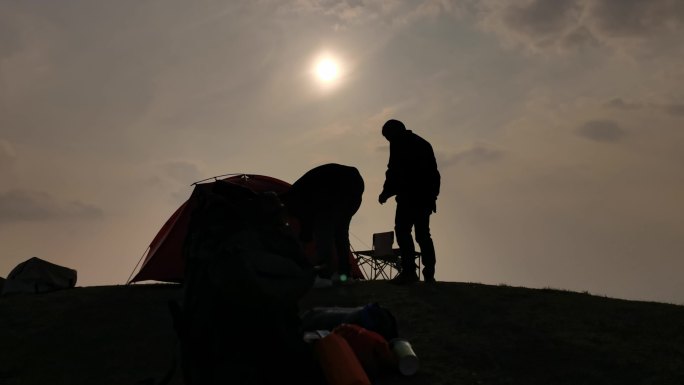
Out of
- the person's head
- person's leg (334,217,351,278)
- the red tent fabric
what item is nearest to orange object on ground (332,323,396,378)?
person's leg (334,217,351,278)

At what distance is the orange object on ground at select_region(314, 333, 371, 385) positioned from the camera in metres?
5.48

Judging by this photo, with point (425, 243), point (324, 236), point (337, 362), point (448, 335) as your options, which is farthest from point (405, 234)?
point (337, 362)

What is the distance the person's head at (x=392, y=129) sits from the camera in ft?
39.3

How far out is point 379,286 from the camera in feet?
37.6

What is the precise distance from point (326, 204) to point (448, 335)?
3.36 metres

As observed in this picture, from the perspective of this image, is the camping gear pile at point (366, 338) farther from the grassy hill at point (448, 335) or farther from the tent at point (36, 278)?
the tent at point (36, 278)

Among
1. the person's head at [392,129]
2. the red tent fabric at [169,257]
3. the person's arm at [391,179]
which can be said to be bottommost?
the red tent fabric at [169,257]

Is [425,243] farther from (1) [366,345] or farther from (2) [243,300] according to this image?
(2) [243,300]

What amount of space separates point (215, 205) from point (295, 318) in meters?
1.02

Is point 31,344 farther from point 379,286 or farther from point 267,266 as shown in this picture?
point 267,266

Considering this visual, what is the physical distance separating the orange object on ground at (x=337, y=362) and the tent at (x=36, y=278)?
30.0ft

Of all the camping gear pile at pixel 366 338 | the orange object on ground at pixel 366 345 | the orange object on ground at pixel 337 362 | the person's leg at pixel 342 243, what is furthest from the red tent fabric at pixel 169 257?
the orange object on ground at pixel 337 362

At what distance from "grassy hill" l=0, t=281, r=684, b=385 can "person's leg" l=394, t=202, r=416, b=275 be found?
0.52 m

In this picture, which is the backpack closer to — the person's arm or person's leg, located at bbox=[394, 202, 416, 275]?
person's leg, located at bbox=[394, 202, 416, 275]
